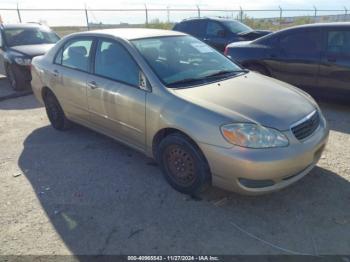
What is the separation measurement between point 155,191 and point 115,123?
103 cm

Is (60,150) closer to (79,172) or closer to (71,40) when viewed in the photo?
(79,172)

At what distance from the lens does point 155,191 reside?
3506 mm

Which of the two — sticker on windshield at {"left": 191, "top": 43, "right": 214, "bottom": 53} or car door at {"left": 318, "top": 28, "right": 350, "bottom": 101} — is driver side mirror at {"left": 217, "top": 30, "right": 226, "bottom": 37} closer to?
car door at {"left": 318, "top": 28, "right": 350, "bottom": 101}

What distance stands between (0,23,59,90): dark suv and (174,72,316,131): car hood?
6294 millimetres

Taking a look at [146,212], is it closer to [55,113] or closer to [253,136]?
[253,136]

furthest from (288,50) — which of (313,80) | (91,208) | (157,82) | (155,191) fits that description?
(91,208)

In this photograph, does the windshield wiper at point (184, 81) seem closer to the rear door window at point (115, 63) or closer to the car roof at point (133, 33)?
the rear door window at point (115, 63)

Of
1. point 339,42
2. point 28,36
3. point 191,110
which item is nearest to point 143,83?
point 191,110

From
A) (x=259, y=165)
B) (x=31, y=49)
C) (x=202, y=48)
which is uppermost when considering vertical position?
(x=202, y=48)

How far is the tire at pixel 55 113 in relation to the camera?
5180mm

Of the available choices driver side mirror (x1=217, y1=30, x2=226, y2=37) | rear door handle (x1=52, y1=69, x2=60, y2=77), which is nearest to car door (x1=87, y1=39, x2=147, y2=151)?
rear door handle (x1=52, y1=69, x2=60, y2=77)

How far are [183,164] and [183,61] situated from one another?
50.5 inches

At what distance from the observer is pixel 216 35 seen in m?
10.1

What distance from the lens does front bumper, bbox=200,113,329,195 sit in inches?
110
